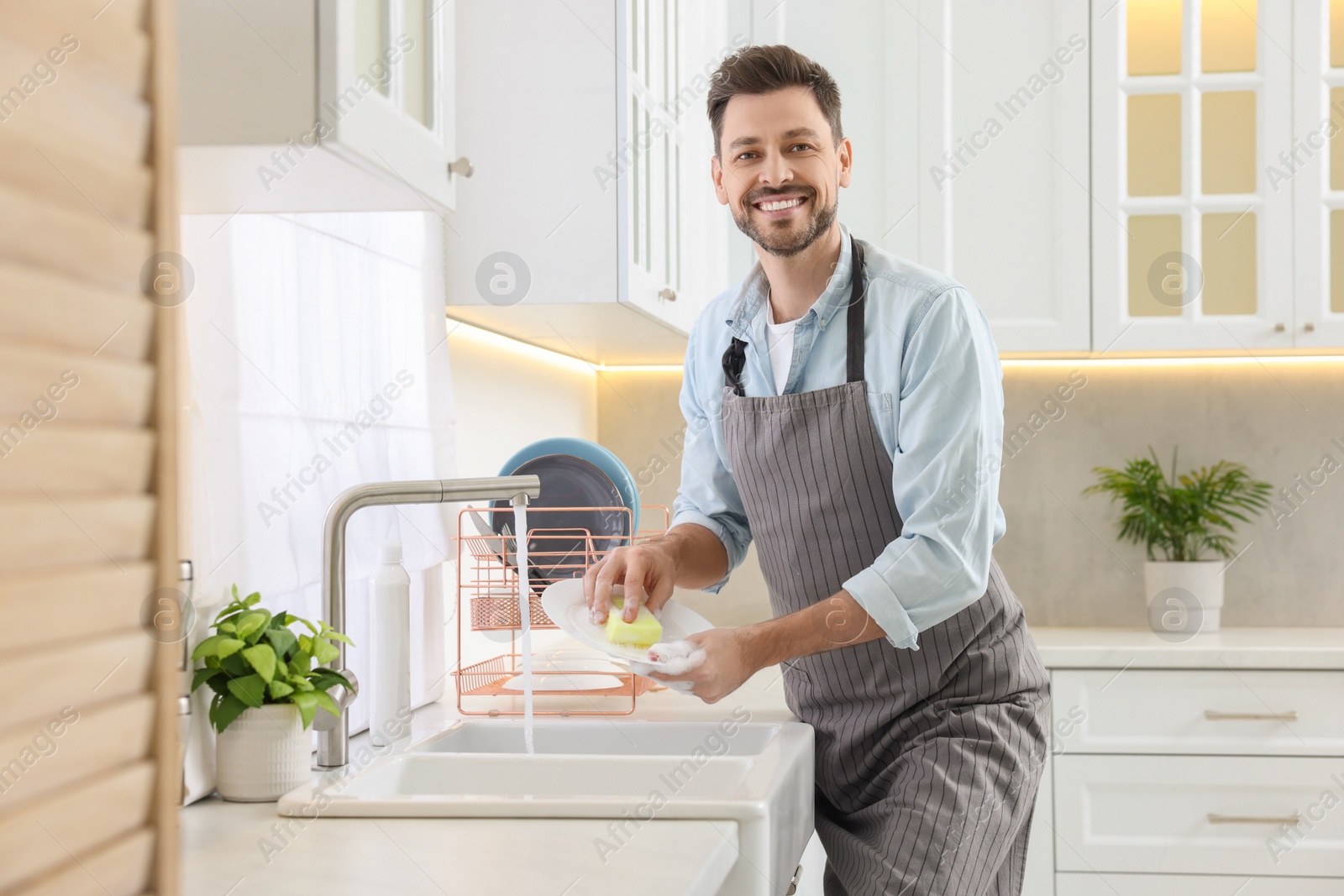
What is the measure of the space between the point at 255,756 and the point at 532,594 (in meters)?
0.70

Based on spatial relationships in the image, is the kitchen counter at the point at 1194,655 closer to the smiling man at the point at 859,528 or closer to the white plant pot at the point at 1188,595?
the white plant pot at the point at 1188,595

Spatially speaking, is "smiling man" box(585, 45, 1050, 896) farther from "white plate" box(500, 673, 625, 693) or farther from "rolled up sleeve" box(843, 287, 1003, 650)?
"white plate" box(500, 673, 625, 693)

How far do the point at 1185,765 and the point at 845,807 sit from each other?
112cm

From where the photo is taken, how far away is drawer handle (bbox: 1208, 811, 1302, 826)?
2.16 m

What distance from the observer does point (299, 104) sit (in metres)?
0.85

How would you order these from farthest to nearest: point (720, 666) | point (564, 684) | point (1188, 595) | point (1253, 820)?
point (1188, 595)
point (1253, 820)
point (564, 684)
point (720, 666)

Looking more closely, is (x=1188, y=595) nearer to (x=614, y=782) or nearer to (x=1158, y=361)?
(x=1158, y=361)

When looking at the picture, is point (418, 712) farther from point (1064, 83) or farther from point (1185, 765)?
point (1064, 83)

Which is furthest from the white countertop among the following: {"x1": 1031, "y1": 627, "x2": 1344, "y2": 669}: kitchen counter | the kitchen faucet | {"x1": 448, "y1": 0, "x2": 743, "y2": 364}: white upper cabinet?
{"x1": 1031, "y1": 627, "x2": 1344, "y2": 669}: kitchen counter

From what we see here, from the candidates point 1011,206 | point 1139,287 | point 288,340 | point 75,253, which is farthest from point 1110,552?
point 75,253

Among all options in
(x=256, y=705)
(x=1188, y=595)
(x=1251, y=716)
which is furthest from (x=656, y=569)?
(x=1188, y=595)

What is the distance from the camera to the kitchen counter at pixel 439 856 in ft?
2.51

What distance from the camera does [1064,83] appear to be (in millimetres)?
2432

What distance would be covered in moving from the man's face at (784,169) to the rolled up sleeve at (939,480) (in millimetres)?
196
